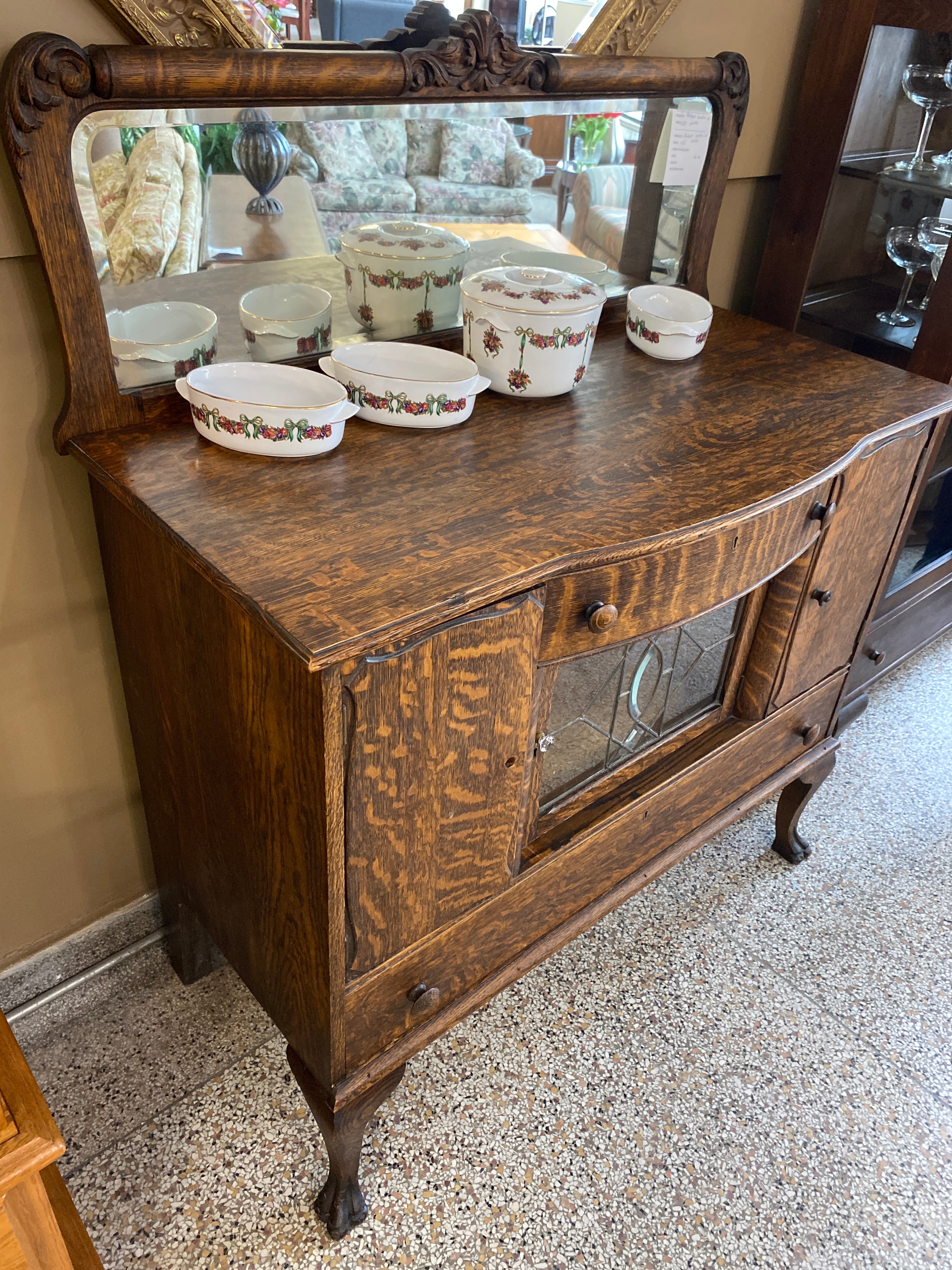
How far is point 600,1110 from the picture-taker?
135cm

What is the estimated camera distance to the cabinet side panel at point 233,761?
33.7 inches

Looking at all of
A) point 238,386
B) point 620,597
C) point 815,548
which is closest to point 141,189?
point 238,386

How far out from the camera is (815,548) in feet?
4.05

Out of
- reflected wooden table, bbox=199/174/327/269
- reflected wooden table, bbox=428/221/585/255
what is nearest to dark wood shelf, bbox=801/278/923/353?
reflected wooden table, bbox=428/221/585/255

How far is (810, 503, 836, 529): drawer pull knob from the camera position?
1.15m

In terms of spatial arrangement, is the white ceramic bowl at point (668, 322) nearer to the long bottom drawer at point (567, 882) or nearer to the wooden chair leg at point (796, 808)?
the long bottom drawer at point (567, 882)

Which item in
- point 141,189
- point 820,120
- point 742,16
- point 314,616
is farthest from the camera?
point 820,120

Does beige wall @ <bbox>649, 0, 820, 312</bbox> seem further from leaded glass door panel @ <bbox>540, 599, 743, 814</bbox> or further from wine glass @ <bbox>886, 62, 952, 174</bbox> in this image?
leaded glass door panel @ <bbox>540, 599, 743, 814</bbox>

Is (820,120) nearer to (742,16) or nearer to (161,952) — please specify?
(742,16)

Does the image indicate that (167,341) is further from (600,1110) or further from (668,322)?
(600,1110)

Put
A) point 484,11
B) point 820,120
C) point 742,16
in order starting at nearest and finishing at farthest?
point 484,11 → point 742,16 → point 820,120

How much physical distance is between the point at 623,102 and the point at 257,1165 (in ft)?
5.01

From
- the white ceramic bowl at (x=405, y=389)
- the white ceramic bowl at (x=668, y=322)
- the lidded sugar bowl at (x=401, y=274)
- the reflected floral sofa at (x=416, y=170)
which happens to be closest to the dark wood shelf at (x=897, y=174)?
the white ceramic bowl at (x=668, y=322)

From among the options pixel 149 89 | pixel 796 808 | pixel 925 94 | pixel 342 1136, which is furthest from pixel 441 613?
pixel 925 94
